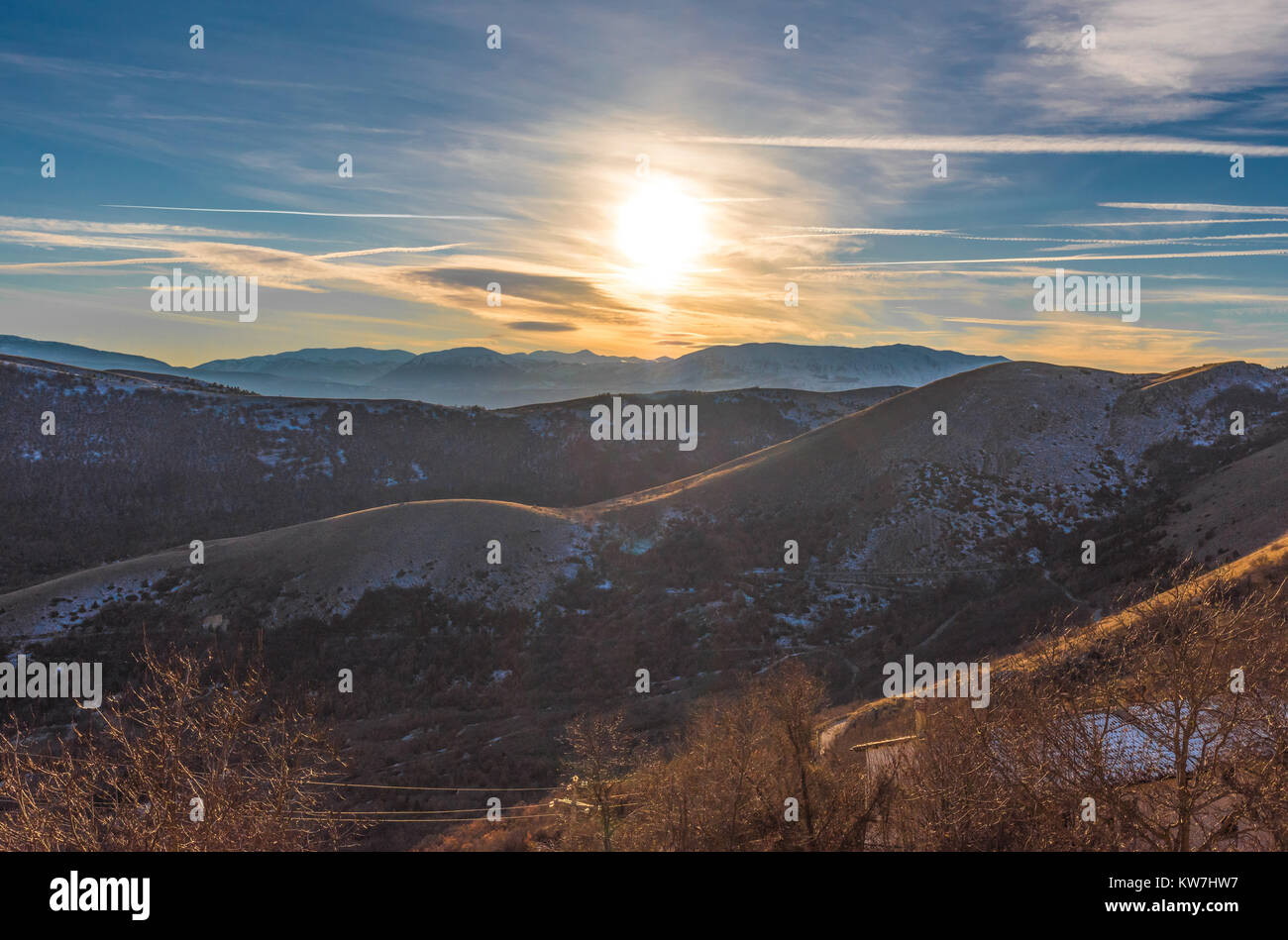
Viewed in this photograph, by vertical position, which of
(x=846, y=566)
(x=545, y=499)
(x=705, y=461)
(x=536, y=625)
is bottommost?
(x=536, y=625)

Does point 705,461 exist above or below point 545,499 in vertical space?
above

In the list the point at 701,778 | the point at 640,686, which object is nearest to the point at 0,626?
the point at 640,686

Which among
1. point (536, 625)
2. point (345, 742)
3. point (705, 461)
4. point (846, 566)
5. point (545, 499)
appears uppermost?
point (705, 461)

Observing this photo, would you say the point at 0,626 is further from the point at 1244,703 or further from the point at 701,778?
the point at 1244,703

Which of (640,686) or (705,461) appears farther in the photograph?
(705,461)

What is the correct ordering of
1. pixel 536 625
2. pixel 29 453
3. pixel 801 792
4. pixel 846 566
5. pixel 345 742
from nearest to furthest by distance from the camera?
pixel 801 792, pixel 345 742, pixel 536 625, pixel 846 566, pixel 29 453

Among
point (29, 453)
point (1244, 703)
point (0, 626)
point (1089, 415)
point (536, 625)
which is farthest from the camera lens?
point (29, 453)

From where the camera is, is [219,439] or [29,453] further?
[219,439]

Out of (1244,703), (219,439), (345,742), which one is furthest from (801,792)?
(219,439)
